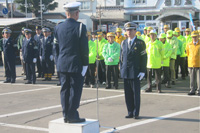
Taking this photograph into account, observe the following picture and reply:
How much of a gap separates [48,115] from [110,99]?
264 centimetres

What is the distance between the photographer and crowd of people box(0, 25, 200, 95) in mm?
11414

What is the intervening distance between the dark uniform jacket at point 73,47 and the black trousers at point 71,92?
143mm

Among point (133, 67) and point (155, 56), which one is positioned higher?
point (155, 56)

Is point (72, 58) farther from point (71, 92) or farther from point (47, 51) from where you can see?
point (47, 51)

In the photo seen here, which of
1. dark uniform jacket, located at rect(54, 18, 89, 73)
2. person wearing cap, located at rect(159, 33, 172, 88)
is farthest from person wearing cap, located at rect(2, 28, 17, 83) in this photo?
dark uniform jacket, located at rect(54, 18, 89, 73)

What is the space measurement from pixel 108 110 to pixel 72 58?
3141 mm

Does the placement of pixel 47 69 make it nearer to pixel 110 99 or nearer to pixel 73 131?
pixel 110 99

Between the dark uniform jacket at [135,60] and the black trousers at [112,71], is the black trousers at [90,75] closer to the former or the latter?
the black trousers at [112,71]

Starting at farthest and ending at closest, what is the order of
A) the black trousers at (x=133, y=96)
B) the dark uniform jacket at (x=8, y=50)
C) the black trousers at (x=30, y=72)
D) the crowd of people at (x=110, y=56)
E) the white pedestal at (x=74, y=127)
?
the dark uniform jacket at (x=8, y=50)
the black trousers at (x=30, y=72)
the crowd of people at (x=110, y=56)
the black trousers at (x=133, y=96)
the white pedestal at (x=74, y=127)

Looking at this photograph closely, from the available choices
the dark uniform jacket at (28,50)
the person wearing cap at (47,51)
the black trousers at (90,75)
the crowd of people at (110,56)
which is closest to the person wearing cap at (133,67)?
the crowd of people at (110,56)

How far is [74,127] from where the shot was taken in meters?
6.01

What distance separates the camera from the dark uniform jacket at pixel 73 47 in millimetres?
6004

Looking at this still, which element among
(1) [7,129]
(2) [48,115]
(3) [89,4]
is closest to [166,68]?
(2) [48,115]

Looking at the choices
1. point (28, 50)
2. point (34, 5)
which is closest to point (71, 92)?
point (28, 50)
